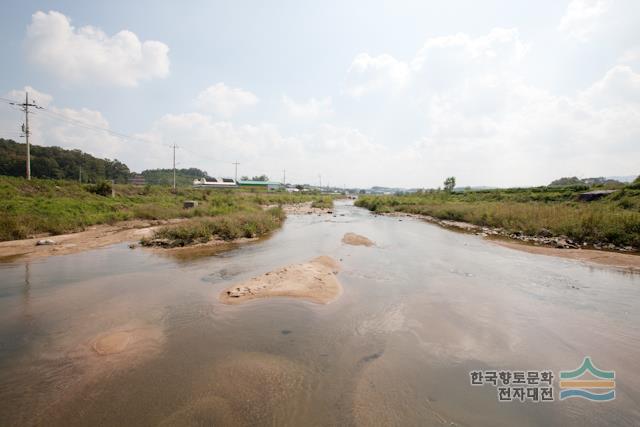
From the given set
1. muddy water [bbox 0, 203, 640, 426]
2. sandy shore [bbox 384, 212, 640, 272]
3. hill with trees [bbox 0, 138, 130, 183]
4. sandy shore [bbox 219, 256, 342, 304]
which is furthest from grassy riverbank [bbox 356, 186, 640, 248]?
hill with trees [bbox 0, 138, 130, 183]

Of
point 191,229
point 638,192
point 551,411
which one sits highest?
point 638,192

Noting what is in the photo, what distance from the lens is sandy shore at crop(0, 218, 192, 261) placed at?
1284 cm

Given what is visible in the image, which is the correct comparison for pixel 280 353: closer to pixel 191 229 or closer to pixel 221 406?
pixel 221 406

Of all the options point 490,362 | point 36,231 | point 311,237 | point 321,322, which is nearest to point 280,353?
point 321,322

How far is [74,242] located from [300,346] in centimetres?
1593

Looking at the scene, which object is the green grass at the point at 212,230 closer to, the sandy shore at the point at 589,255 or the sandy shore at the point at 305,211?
the sandy shore at the point at 589,255

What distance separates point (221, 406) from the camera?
414 cm

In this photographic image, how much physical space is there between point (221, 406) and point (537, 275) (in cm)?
1241

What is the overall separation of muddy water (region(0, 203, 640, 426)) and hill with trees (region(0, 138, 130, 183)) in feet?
192

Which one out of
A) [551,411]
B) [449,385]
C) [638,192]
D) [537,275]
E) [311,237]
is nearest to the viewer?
[551,411]

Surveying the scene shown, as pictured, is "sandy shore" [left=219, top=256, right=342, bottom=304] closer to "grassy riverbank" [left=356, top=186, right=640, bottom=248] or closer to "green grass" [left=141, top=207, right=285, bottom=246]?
"green grass" [left=141, top=207, right=285, bottom=246]

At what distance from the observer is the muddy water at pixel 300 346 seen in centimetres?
417

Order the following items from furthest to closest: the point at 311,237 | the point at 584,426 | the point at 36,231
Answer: the point at 311,237 < the point at 36,231 < the point at 584,426

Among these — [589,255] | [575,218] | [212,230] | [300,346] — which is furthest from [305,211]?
[300,346]
